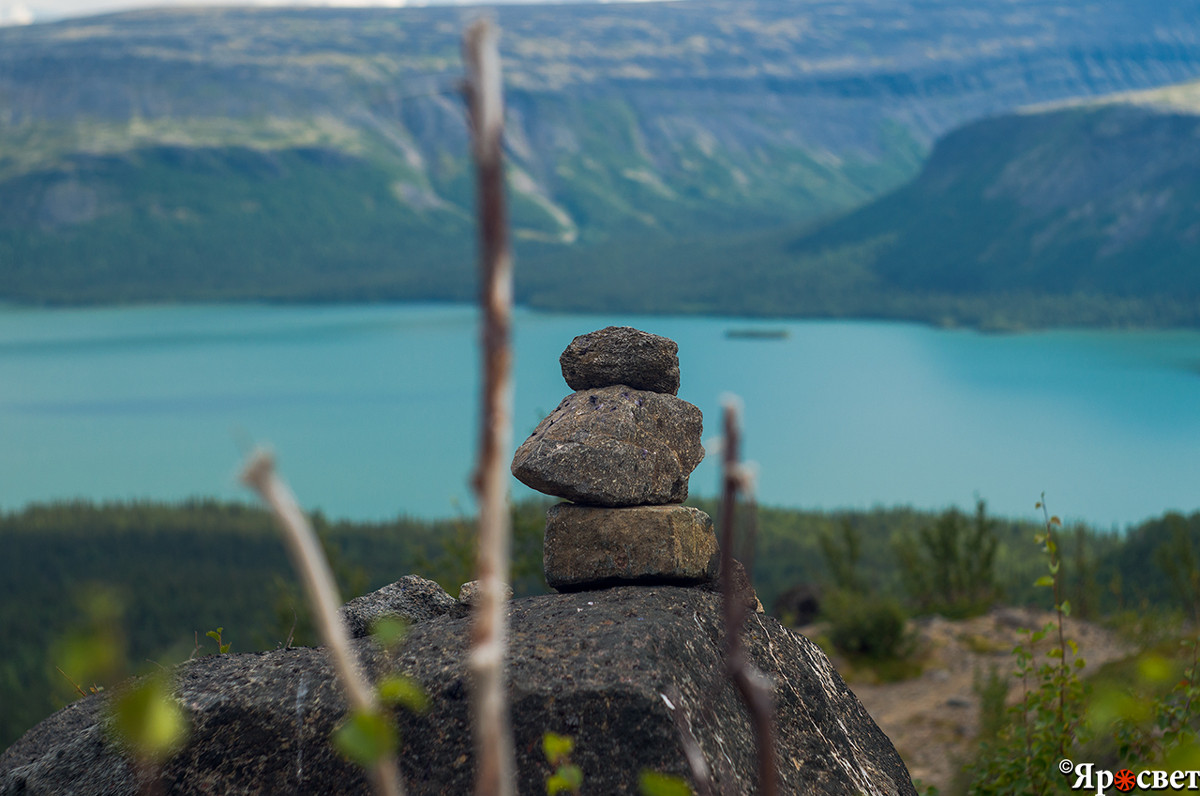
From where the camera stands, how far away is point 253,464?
146cm

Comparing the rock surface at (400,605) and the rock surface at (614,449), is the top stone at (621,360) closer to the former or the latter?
the rock surface at (614,449)

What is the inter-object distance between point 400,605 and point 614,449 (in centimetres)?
218

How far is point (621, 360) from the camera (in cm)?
918

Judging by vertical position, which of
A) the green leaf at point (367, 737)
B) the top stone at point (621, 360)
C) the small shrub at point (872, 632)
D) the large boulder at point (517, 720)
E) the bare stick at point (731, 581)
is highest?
the top stone at point (621, 360)

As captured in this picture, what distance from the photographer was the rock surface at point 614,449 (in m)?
8.41

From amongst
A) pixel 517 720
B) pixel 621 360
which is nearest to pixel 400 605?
pixel 517 720

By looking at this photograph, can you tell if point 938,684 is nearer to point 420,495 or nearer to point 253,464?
point 253,464

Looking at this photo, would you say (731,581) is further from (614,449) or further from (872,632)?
(872,632)

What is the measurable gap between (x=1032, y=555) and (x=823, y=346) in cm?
9302

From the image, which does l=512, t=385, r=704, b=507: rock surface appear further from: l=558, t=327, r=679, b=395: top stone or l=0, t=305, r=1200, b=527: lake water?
l=0, t=305, r=1200, b=527: lake water

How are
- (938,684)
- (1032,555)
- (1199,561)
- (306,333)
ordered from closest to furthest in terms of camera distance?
(938,684) → (1199,561) → (1032,555) → (306,333)

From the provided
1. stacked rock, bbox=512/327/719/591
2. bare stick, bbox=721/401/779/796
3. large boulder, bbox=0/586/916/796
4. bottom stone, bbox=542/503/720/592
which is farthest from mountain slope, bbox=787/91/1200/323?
bare stick, bbox=721/401/779/796

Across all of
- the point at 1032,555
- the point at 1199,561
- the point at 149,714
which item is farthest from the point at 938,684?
the point at 1032,555

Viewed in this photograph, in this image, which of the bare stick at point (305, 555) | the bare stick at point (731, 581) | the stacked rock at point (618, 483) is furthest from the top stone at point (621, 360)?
the bare stick at point (305, 555)
